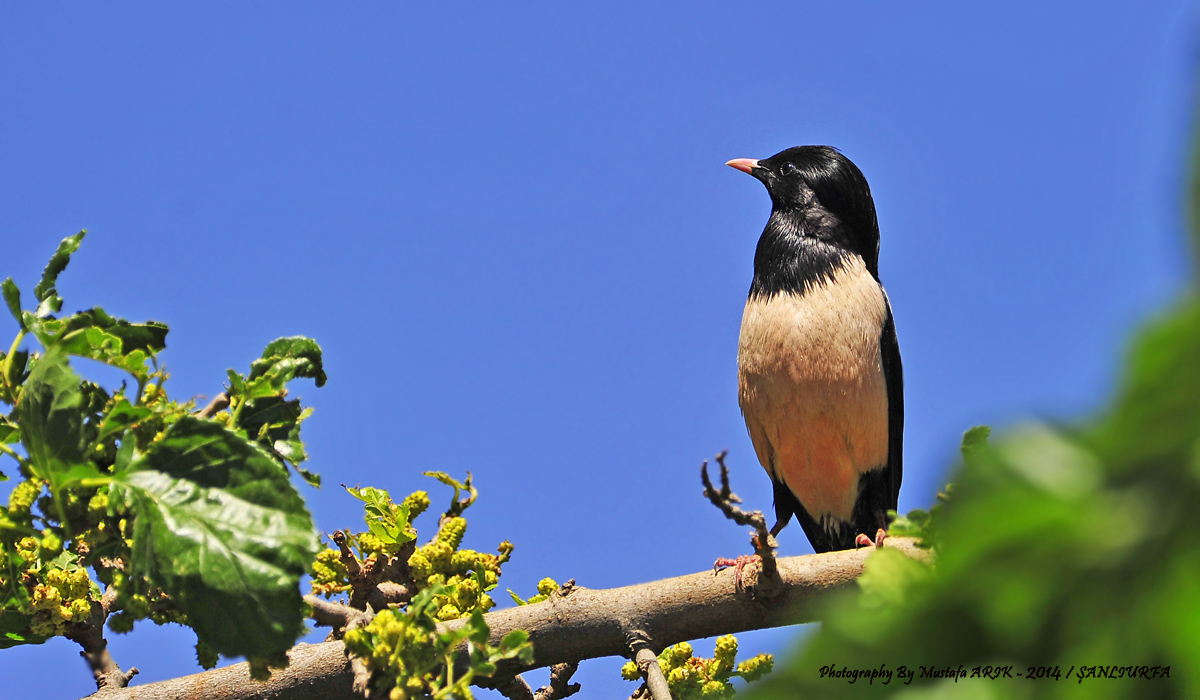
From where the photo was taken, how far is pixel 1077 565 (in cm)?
60

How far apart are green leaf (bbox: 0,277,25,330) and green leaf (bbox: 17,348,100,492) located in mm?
182

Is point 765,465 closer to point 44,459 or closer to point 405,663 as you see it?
point 405,663

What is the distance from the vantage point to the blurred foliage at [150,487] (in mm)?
1793

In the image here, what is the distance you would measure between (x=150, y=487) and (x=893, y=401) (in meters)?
4.52

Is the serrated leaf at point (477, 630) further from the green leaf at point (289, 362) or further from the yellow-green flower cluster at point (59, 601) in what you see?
the yellow-green flower cluster at point (59, 601)

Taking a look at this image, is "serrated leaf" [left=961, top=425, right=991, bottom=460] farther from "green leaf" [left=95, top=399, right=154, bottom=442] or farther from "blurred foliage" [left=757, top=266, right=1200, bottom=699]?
"green leaf" [left=95, top=399, right=154, bottom=442]

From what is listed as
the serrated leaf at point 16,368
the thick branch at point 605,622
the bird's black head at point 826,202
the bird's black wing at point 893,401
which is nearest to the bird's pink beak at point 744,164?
the bird's black head at point 826,202

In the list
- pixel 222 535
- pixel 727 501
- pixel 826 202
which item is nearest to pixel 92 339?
pixel 222 535

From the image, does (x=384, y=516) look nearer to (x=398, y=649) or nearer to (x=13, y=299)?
(x=398, y=649)

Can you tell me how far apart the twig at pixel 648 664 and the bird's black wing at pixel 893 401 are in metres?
3.02

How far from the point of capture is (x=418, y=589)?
9.16 feet

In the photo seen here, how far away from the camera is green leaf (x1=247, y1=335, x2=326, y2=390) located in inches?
86.9

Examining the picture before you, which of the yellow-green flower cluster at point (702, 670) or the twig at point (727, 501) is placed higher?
the twig at point (727, 501)

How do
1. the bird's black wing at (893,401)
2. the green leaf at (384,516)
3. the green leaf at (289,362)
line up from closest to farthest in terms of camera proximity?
the green leaf at (289,362)
the green leaf at (384,516)
the bird's black wing at (893,401)
